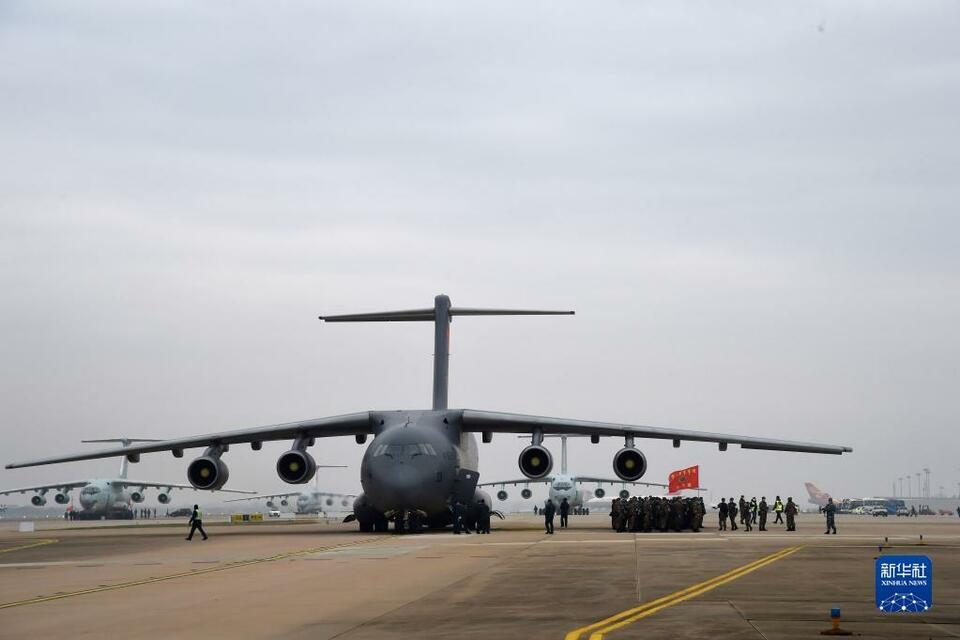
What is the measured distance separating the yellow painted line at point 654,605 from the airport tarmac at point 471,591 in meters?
0.03

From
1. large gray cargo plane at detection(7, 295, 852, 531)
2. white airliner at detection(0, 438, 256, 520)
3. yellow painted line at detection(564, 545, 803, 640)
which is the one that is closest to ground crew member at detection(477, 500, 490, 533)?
large gray cargo plane at detection(7, 295, 852, 531)

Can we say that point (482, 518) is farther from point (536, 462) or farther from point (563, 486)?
point (563, 486)

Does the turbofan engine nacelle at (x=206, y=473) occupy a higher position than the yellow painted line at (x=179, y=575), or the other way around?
the turbofan engine nacelle at (x=206, y=473)

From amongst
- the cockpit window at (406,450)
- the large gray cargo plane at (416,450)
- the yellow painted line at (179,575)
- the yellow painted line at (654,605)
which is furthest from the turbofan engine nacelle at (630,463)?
the yellow painted line at (654,605)

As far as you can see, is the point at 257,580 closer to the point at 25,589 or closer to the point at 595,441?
the point at 25,589

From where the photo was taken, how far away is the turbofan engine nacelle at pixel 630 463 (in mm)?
35250

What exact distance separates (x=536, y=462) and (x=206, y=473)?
393 inches

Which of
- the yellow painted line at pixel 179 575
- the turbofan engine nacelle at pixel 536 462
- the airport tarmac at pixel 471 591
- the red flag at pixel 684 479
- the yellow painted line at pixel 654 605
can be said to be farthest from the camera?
the red flag at pixel 684 479

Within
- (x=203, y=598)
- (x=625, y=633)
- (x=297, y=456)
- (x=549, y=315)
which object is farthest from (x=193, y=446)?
(x=625, y=633)

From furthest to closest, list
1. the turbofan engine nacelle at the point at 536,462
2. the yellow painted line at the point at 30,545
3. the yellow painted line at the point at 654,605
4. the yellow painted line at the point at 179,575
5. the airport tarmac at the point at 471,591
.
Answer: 1. the turbofan engine nacelle at the point at 536,462
2. the yellow painted line at the point at 30,545
3. the yellow painted line at the point at 179,575
4. the airport tarmac at the point at 471,591
5. the yellow painted line at the point at 654,605

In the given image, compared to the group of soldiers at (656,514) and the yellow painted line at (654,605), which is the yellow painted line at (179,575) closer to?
the yellow painted line at (654,605)

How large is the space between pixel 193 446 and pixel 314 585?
19.8 m

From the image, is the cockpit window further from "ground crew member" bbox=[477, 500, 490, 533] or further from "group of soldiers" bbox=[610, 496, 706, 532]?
"group of soldiers" bbox=[610, 496, 706, 532]

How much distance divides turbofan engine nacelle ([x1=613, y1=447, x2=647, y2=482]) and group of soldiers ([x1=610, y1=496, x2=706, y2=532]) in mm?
1311
